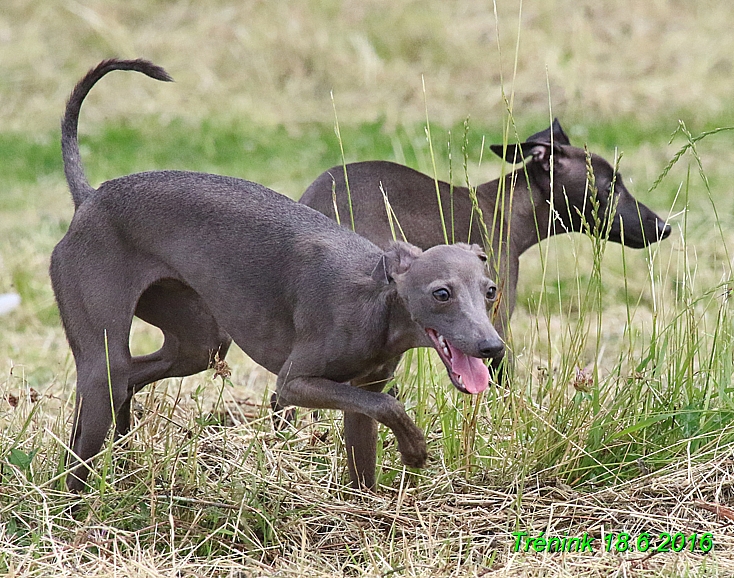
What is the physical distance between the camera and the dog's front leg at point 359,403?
11.9 ft

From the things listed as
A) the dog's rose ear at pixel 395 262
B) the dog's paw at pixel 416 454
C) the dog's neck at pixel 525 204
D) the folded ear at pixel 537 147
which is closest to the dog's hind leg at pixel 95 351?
the dog's rose ear at pixel 395 262

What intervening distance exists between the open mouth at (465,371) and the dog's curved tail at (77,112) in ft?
5.08

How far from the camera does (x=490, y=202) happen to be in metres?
5.84

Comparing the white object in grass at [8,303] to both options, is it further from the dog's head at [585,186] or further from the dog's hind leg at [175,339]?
the dog's head at [585,186]

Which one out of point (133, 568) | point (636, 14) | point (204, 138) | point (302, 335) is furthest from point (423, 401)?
point (636, 14)

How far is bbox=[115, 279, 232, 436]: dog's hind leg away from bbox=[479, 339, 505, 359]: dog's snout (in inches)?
56.1

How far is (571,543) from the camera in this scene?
12.5 feet

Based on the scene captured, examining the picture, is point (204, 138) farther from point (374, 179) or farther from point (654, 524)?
point (654, 524)

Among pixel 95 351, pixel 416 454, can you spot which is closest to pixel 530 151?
pixel 416 454

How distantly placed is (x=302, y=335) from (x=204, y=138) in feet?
23.7

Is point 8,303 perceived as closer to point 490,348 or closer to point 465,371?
point 465,371

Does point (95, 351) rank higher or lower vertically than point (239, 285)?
lower

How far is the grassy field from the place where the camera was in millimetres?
3865

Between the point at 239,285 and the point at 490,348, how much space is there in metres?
1.10
